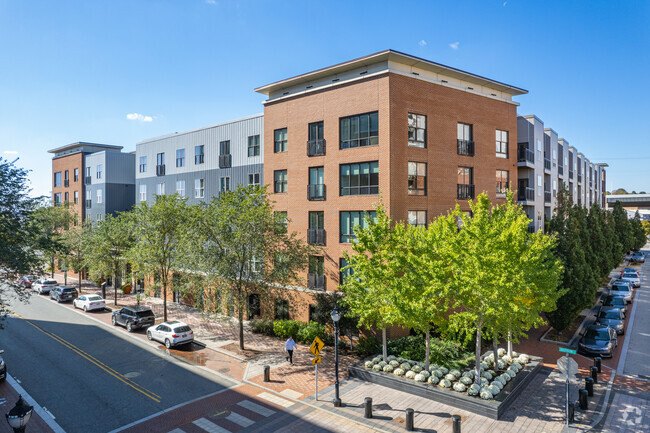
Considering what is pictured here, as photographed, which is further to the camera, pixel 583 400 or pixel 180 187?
pixel 180 187

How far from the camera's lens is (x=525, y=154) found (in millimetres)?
34969

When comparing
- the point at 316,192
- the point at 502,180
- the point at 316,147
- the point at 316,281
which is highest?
the point at 316,147

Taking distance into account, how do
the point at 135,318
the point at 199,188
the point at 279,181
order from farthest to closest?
the point at 199,188, the point at 279,181, the point at 135,318

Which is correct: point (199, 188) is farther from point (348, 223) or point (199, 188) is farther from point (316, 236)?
point (348, 223)

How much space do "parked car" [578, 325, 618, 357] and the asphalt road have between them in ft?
63.7

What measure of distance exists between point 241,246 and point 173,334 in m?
6.89

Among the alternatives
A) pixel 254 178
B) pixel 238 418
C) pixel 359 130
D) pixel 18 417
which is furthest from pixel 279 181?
pixel 18 417

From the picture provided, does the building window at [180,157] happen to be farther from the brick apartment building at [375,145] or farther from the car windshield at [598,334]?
the car windshield at [598,334]

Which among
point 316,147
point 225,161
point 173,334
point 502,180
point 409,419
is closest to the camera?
point 409,419

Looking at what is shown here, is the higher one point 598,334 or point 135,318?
point 598,334

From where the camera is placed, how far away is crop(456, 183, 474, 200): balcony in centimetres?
2762

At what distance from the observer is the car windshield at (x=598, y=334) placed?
76.0 feet

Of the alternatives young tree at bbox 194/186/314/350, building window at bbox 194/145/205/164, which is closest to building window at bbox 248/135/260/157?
building window at bbox 194/145/205/164

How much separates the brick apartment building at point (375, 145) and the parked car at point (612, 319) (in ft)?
34.3
